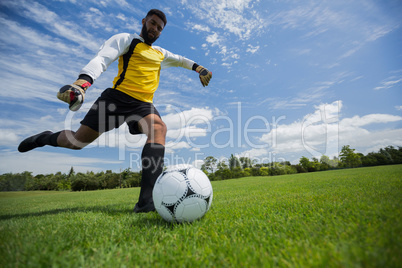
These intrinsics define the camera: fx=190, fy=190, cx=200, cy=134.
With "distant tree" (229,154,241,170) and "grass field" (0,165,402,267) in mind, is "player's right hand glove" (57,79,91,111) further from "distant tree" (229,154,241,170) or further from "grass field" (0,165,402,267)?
"distant tree" (229,154,241,170)

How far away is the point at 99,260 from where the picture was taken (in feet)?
4.12

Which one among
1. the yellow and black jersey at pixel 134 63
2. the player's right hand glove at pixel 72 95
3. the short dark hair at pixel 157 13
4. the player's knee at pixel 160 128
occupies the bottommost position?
the player's knee at pixel 160 128

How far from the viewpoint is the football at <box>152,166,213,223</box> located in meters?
2.18

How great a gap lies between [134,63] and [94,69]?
85cm

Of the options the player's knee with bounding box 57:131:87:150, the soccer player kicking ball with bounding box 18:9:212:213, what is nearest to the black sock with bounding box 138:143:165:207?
the soccer player kicking ball with bounding box 18:9:212:213

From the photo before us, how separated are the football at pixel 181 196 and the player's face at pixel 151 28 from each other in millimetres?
2585

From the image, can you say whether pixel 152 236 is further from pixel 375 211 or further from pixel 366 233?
pixel 375 211

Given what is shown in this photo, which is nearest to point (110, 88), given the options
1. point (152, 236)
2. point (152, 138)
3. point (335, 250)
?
point (152, 138)

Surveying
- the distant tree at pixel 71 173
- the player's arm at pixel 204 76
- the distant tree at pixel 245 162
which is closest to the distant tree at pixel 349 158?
the distant tree at pixel 245 162

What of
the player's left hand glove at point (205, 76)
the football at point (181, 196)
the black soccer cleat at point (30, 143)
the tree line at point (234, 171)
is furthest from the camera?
the tree line at point (234, 171)

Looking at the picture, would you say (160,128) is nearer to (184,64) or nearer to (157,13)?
(184,64)

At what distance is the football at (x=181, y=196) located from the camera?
2176mm

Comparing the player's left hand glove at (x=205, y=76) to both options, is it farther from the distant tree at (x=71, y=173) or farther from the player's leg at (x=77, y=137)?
the distant tree at (x=71, y=173)

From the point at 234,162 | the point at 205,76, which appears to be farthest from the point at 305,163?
the point at 205,76
